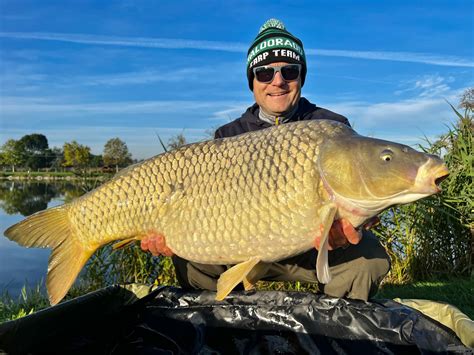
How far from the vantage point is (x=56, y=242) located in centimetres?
178

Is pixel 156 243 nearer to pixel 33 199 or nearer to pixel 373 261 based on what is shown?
pixel 373 261

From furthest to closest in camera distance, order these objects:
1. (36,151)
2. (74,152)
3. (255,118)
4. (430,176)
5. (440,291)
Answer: (36,151) → (74,152) → (440,291) → (255,118) → (430,176)

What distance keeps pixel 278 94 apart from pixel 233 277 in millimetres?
1034

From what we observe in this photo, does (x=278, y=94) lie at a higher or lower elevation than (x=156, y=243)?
higher

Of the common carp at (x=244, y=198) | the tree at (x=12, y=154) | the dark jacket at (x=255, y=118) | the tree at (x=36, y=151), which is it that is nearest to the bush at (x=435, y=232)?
the dark jacket at (x=255, y=118)

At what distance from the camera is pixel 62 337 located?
4.86 feet

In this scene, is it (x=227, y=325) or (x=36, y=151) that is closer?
(x=227, y=325)

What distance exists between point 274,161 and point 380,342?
678 mm

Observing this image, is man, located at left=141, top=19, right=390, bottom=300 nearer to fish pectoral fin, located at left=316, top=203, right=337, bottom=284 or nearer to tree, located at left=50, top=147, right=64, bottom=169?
fish pectoral fin, located at left=316, top=203, right=337, bottom=284

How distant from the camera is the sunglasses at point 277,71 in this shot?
2189 millimetres

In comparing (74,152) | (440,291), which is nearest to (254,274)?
(440,291)

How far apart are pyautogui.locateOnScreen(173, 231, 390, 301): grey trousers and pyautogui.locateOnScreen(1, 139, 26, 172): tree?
168ft

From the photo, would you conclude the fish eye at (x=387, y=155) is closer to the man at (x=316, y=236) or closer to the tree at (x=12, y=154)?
the man at (x=316, y=236)

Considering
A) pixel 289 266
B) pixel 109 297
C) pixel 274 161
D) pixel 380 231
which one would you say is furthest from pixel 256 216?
pixel 380 231
